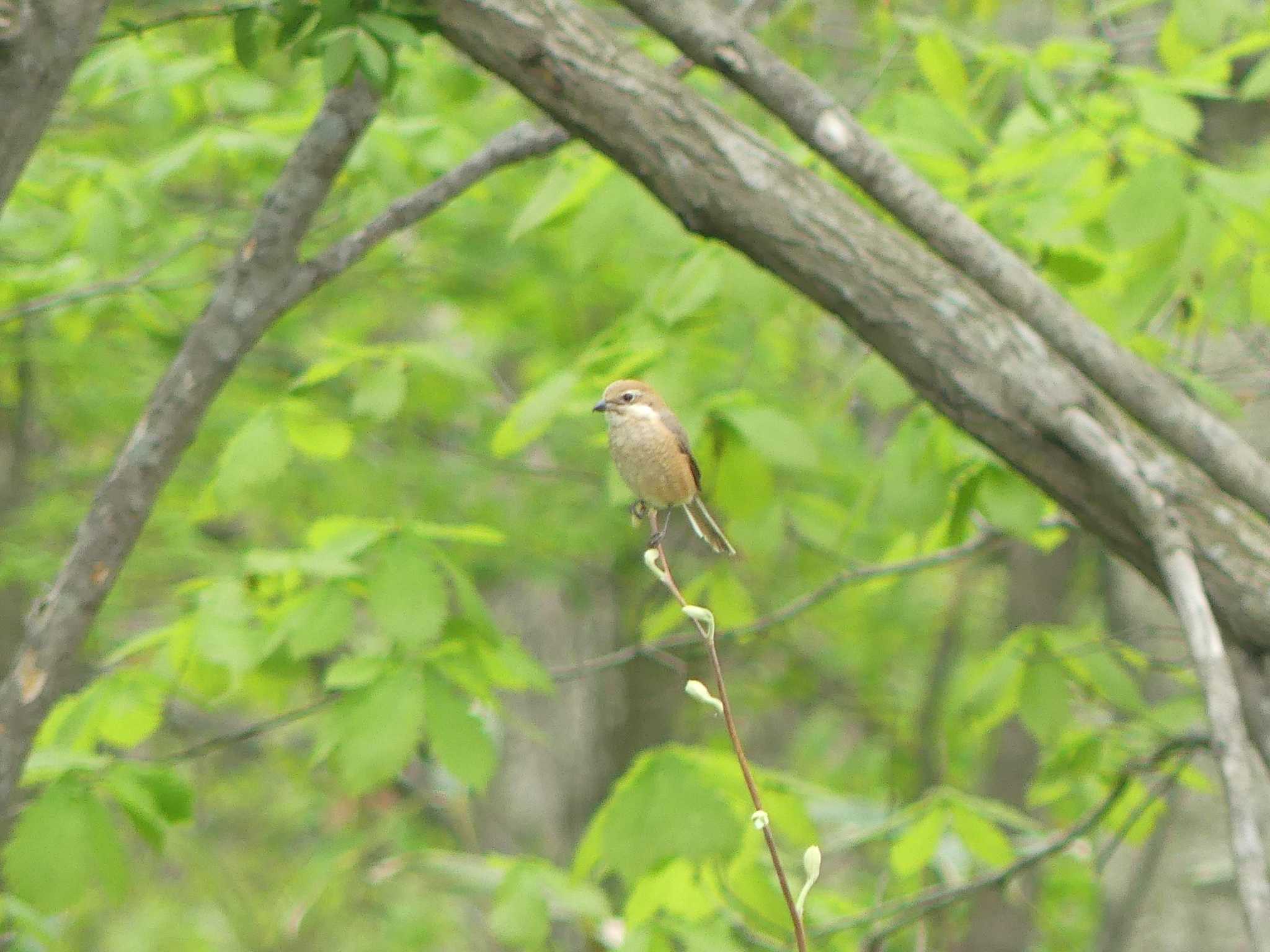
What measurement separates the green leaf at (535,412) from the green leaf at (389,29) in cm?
94

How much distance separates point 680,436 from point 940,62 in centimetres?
198

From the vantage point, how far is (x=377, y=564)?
2729mm

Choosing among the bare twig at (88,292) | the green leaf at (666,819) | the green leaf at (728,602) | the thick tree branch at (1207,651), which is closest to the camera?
the thick tree branch at (1207,651)

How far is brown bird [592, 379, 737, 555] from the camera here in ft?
6.09

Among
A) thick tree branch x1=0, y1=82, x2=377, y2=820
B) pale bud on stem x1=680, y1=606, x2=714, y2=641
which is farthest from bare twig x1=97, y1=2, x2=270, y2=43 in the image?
pale bud on stem x1=680, y1=606, x2=714, y2=641

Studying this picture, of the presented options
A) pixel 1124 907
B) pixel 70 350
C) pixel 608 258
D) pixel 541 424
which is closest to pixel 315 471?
pixel 70 350

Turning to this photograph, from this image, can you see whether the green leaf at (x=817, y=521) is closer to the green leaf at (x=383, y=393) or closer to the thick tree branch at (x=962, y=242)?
the thick tree branch at (x=962, y=242)

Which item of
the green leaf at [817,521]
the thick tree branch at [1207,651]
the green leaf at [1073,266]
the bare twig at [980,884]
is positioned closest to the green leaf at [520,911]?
the bare twig at [980,884]

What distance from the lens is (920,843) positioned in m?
3.21

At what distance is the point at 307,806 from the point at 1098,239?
736 cm

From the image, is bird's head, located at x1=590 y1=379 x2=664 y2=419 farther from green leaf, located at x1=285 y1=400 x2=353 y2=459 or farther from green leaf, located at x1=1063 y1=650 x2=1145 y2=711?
green leaf, located at x1=1063 y1=650 x2=1145 y2=711

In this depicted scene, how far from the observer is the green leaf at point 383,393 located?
9.45 ft

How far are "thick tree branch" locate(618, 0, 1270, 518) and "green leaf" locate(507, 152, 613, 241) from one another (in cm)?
77

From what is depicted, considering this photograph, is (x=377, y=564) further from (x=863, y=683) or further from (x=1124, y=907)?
(x=863, y=683)
